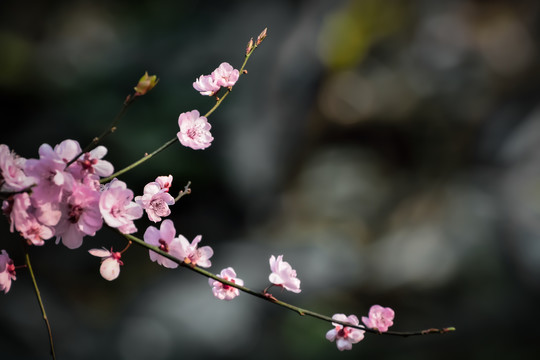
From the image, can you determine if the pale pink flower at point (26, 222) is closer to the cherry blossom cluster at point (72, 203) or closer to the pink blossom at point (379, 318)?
the cherry blossom cluster at point (72, 203)

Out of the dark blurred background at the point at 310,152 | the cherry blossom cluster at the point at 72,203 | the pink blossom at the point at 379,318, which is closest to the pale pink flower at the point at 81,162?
the cherry blossom cluster at the point at 72,203

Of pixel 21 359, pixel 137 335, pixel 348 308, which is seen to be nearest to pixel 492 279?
pixel 348 308

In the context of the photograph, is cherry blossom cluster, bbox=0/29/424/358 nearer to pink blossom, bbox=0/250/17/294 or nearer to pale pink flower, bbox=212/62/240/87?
pink blossom, bbox=0/250/17/294

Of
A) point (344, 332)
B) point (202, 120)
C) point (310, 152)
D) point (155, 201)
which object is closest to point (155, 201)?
point (155, 201)

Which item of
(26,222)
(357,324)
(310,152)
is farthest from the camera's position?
(310,152)

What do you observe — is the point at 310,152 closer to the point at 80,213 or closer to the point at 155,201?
the point at 155,201

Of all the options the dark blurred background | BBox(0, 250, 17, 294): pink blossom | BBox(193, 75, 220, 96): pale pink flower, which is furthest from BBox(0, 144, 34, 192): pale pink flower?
the dark blurred background

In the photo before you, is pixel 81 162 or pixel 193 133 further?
pixel 193 133

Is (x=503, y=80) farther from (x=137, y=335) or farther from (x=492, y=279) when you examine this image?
(x=137, y=335)
